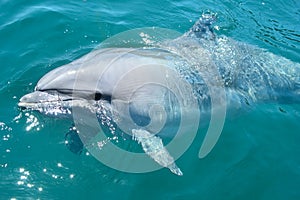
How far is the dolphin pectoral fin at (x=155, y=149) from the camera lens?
239 inches

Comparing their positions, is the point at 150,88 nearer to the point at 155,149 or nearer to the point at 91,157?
the point at 155,149

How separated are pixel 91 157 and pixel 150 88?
5.16 feet

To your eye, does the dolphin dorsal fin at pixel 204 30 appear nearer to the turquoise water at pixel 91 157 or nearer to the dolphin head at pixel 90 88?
the turquoise water at pixel 91 157

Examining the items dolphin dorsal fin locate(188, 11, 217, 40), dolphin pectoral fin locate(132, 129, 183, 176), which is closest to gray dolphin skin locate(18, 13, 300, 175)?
dolphin pectoral fin locate(132, 129, 183, 176)

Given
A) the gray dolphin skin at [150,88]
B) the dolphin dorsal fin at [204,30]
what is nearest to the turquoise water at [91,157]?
the gray dolphin skin at [150,88]

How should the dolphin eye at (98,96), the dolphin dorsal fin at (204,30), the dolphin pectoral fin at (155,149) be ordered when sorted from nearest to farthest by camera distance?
the dolphin pectoral fin at (155,149) → the dolphin eye at (98,96) → the dolphin dorsal fin at (204,30)

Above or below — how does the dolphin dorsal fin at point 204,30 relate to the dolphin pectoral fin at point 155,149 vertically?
above

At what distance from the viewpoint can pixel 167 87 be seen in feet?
22.8

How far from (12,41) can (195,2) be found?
5839mm

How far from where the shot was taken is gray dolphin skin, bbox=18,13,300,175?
21.3 ft

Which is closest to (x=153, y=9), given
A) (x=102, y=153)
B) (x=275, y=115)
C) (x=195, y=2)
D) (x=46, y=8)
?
(x=195, y=2)

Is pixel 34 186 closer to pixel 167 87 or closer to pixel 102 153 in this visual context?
pixel 102 153

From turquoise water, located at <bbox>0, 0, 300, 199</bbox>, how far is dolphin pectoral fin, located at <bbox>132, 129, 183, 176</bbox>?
0.56 m

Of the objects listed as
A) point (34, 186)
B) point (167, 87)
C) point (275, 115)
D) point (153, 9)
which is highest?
point (153, 9)
